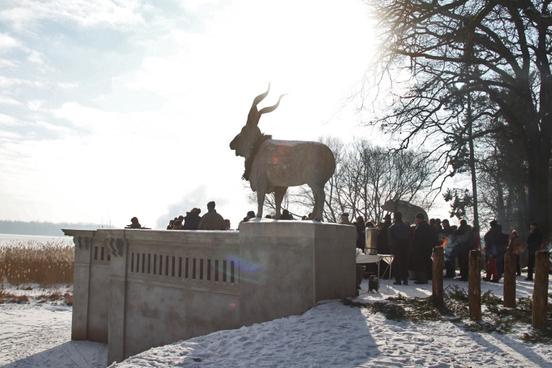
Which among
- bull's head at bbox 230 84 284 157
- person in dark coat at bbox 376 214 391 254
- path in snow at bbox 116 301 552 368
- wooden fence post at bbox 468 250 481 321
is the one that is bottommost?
path in snow at bbox 116 301 552 368

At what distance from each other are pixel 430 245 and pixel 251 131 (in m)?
6.30

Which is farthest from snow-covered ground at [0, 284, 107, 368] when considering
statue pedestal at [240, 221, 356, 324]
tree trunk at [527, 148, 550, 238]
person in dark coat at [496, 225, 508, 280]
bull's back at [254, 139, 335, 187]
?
tree trunk at [527, 148, 550, 238]

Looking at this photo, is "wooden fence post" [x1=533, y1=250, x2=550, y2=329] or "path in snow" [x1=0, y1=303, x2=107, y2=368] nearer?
"wooden fence post" [x1=533, y1=250, x2=550, y2=329]

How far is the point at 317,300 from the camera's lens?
263 inches

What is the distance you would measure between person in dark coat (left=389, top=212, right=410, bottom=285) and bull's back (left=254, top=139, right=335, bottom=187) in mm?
4964

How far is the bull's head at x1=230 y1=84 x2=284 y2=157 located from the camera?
885 cm

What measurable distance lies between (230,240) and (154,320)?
2623 millimetres

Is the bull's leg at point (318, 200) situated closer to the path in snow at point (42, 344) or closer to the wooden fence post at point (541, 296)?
the wooden fence post at point (541, 296)

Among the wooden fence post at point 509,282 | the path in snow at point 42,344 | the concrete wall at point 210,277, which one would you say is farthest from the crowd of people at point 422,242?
the wooden fence post at point 509,282

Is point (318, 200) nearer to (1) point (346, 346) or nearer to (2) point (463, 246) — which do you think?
(1) point (346, 346)

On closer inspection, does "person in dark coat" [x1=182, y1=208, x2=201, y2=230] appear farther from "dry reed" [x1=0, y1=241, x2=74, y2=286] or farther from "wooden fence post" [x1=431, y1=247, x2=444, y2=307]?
"dry reed" [x1=0, y1=241, x2=74, y2=286]

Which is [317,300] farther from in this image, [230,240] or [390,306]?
[230,240]

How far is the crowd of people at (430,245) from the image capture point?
1288cm

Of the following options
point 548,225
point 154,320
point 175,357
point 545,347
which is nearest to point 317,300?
point 175,357
